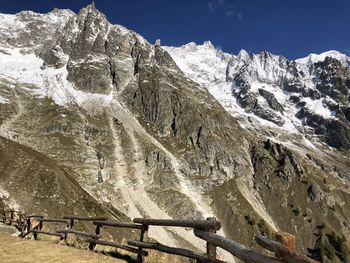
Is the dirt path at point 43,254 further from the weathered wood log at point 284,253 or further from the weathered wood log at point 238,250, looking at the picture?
the weathered wood log at point 284,253

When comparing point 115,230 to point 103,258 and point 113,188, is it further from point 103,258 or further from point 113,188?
point 103,258

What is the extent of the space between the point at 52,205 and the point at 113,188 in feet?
Result: 211

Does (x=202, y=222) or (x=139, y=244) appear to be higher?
(x=202, y=222)

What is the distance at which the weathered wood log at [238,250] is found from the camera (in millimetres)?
9722

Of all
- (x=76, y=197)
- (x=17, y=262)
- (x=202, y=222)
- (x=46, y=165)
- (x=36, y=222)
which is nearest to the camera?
(x=202, y=222)

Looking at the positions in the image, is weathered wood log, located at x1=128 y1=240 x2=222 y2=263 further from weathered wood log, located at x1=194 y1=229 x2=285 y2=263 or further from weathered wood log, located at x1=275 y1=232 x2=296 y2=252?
weathered wood log, located at x1=275 y1=232 x2=296 y2=252

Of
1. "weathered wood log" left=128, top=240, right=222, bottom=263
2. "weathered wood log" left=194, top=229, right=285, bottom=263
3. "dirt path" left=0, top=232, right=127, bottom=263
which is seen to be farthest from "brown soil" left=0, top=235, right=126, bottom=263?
"weathered wood log" left=194, top=229, right=285, bottom=263

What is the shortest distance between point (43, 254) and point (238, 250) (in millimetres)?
10602

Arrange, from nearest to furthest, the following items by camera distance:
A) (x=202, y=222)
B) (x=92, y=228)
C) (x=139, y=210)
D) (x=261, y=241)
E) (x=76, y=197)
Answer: (x=261, y=241)
(x=202, y=222)
(x=92, y=228)
(x=76, y=197)
(x=139, y=210)

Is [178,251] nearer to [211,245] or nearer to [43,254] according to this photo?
[211,245]

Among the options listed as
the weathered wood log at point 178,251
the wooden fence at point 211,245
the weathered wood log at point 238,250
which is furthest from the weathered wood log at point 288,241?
the weathered wood log at point 178,251

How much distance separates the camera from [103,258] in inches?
736

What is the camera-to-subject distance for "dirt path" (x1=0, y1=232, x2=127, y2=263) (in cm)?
1805

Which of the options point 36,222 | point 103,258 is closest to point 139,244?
point 103,258
